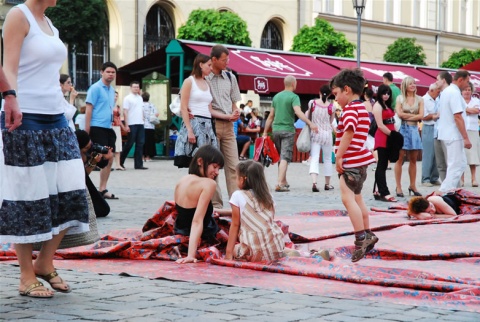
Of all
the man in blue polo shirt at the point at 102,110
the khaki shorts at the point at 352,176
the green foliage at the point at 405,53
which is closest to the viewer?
the khaki shorts at the point at 352,176

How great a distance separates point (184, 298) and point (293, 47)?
1616 inches

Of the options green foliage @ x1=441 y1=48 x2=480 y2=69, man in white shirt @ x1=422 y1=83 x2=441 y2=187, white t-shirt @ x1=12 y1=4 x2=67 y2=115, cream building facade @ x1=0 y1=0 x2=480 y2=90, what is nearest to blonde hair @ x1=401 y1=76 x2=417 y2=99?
man in white shirt @ x1=422 y1=83 x2=441 y2=187

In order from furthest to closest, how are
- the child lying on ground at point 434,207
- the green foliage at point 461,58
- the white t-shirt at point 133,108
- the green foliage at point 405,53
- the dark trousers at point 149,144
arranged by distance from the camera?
the green foliage at point 461,58 < the green foliage at point 405,53 < the dark trousers at point 149,144 < the white t-shirt at point 133,108 < the child lying on ground at point 434,207

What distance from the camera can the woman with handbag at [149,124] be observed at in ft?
84.5

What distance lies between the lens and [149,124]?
2639 cm

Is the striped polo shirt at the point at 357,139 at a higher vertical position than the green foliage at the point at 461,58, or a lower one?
lower

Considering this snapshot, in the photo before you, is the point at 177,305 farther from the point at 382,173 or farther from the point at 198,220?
the point at 382,173

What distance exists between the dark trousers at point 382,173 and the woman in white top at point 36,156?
28.1ft

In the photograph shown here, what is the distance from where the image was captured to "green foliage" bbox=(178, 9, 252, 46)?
39.8 meters

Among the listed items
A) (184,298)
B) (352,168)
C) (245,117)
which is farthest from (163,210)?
(245,117)

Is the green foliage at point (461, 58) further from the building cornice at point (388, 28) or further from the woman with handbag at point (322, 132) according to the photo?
the woman with handbag at point (322, 132)

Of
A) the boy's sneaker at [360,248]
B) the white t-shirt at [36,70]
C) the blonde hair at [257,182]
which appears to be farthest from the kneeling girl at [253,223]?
the white t-shirt at [36,70]

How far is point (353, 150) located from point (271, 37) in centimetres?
4157

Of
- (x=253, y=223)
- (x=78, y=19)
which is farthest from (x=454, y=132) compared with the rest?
(x=78, y=19)
